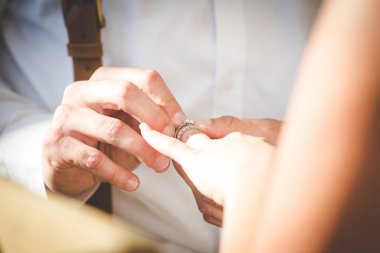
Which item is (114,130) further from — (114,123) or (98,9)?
(98,9)

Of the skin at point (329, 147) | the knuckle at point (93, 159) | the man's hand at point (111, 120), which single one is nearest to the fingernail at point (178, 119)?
the man's hand at point (111, 120)

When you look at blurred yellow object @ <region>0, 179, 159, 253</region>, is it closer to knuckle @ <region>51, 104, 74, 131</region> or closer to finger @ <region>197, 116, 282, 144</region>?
knuckle @ <region>51, 104, 74, 131</region>

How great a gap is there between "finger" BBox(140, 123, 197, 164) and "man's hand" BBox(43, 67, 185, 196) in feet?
0.08

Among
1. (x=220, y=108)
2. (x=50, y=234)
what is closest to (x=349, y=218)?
(x=220, y=108)

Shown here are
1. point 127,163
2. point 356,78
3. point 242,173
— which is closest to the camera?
point 356,78

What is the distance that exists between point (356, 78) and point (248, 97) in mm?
376

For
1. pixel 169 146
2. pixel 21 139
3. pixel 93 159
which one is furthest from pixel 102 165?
pixel 21 139

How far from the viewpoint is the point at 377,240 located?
239 millimetres

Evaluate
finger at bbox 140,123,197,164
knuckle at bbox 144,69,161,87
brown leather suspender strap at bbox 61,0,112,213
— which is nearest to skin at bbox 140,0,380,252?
finger at bbox 140,123,197,164

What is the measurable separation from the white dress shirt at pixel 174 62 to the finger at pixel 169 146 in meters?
0.19

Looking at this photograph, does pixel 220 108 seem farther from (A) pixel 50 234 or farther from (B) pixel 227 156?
(A) pixel 50 234

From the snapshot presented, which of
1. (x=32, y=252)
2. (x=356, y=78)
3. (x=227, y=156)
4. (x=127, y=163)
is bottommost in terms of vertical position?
(x=32, y=252)

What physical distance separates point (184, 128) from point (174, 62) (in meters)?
0.17

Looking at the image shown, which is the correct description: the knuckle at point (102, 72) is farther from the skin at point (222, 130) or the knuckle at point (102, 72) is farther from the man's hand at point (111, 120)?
the skin at point (222, 130)
